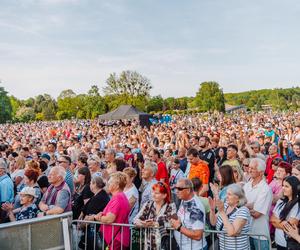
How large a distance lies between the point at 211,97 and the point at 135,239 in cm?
7578

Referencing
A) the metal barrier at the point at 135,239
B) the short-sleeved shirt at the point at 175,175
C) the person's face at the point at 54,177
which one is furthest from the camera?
the short-sleeved shirt at the point at 175,175

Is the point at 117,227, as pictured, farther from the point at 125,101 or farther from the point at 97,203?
the point at 125,101

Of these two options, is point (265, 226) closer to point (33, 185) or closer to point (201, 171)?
point (201, 171)

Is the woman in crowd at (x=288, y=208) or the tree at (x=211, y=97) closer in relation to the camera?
the woman in crowd at (x=288, y=208)

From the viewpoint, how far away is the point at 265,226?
3.95 metres

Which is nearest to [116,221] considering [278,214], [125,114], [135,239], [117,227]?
[117,227]

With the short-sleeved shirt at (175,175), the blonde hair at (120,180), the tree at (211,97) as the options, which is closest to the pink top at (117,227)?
the blonde hair at (120,180)

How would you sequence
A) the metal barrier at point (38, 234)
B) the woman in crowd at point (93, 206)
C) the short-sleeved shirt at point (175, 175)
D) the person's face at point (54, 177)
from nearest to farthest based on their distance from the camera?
the metal barrier at point (38, 234) < the woman in crowd at point (93, 206) < the person's face at point (54, 177) < the short-sleeved shirt at point (175, 175)

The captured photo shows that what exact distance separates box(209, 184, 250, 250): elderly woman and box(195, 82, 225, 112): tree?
74.7 m

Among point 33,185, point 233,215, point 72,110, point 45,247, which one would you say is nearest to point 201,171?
point 233,215

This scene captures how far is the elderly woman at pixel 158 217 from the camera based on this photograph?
12.3 ft

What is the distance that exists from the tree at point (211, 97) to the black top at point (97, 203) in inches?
2918

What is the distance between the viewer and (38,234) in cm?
310

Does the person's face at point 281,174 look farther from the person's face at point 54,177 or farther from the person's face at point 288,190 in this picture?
the person's face at point 54,177
